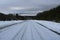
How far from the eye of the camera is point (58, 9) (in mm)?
163375

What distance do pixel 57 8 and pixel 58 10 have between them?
5.41 meters

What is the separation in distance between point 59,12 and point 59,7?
518 cm

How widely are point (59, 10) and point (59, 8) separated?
174 centimetres

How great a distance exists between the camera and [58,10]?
532 feet

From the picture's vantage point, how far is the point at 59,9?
15975 centimetres

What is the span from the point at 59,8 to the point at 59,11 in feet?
8.54

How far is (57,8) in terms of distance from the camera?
167125 millimetres

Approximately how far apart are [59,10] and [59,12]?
2.72 metres

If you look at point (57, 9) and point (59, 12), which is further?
point (57, 9)

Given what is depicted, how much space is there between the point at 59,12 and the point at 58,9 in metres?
6.90

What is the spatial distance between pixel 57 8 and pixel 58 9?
3928 mm

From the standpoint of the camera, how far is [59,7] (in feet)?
524

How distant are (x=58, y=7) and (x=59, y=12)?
23.9ft

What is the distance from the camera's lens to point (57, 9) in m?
168
